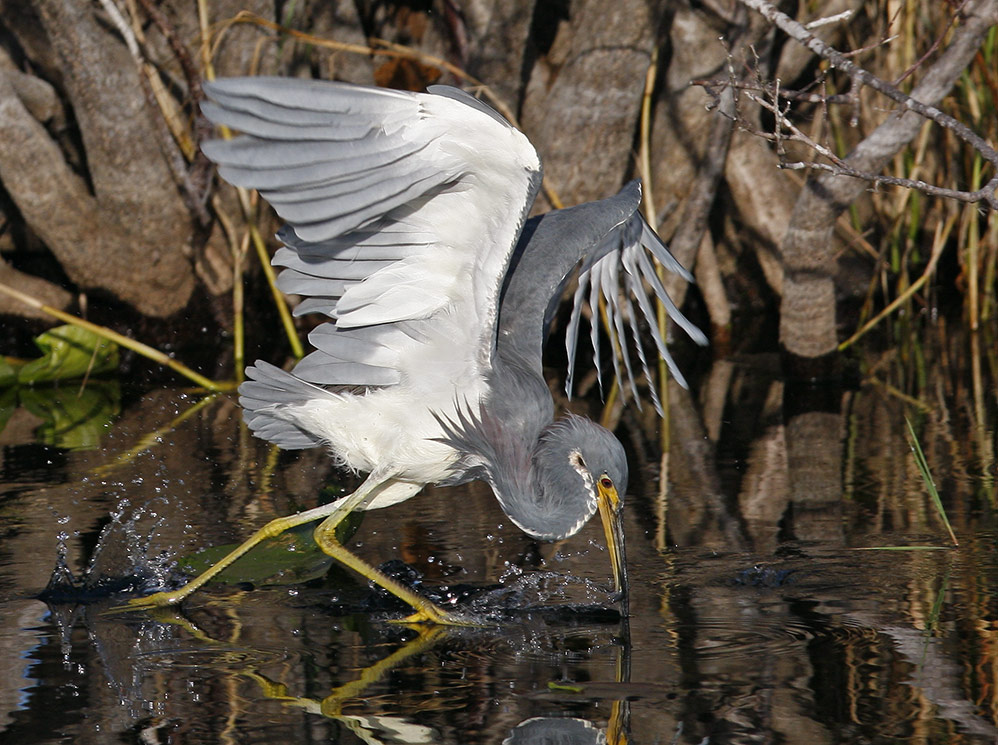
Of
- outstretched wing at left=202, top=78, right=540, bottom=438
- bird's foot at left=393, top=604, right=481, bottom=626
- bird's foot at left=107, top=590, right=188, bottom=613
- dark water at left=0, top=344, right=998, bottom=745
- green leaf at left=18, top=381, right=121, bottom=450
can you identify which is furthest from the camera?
green leaf at left=18, top=381, right=121, bottom=450

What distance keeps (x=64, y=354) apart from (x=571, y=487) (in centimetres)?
369

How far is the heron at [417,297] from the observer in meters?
3.44

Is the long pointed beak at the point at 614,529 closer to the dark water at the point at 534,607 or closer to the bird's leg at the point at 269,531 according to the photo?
the dark water at the point at 534,607

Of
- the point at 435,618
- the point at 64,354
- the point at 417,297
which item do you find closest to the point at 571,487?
the point at 435,618

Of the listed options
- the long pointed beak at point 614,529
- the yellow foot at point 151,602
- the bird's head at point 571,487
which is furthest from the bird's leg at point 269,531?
the long pointed beak at point 614,529

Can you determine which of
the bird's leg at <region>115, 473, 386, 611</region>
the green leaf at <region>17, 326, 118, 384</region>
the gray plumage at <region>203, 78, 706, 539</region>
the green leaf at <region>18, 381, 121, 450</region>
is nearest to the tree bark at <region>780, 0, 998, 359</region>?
the gray plumage at <region>203, 78, 706, 539</region>

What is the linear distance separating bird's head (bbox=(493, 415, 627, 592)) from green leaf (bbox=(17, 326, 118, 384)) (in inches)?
130

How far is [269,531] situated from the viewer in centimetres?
404

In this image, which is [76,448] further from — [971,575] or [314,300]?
[971,575]

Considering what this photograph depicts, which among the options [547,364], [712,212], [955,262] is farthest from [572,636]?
[955,262]

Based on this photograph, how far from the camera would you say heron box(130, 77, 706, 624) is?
344cm

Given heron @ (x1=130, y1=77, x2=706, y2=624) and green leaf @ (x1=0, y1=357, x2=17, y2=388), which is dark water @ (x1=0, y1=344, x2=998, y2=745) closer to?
heron @ (x1=130, y1=77, x2=706, y2=624)

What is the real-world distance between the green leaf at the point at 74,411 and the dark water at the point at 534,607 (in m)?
0.04

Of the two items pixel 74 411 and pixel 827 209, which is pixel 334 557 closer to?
pixel 74 411
